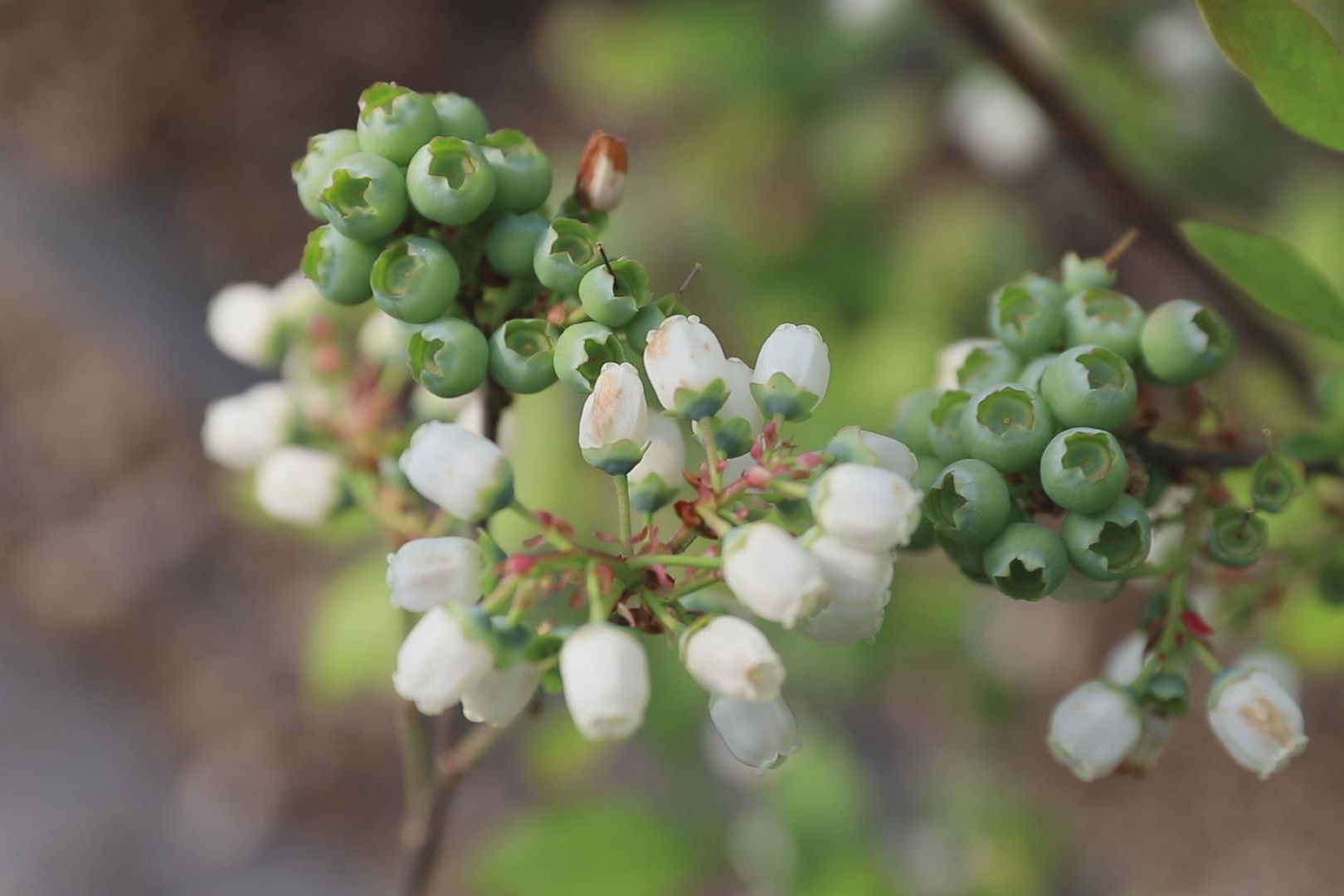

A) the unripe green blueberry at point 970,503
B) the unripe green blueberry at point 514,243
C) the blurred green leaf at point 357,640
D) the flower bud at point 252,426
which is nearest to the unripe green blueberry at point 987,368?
the unripe green blueberry at point 970,503

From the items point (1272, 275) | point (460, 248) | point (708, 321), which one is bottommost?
point (708, 321)

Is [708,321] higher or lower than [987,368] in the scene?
lower

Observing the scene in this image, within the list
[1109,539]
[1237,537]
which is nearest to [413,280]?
[1109,539]

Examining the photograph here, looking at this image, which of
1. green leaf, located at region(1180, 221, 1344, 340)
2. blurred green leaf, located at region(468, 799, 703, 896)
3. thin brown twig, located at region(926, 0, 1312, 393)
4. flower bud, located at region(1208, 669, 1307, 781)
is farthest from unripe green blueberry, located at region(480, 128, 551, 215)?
blurred green leaf, located at region(468, 799, 703, 896)

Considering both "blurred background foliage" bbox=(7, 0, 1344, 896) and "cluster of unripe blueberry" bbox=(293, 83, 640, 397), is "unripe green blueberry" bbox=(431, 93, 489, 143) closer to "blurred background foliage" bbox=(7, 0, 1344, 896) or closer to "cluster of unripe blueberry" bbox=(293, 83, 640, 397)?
"cluster of unripe blueberry" bbox=(293, 83, 640, 397)

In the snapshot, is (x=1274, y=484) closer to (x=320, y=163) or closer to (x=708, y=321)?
(x=320, y=163)

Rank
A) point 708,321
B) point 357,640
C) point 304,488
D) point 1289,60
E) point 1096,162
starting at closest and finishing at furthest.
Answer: point 1289,60 → point 304,488 → point 1096,162 → point 357,640 → point 708,321
